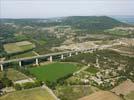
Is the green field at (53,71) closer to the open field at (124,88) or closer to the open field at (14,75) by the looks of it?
the open field at (14,75)

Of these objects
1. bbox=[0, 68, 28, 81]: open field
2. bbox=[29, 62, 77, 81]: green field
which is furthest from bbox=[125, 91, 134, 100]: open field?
bbox=[0, 68, 28, 81]: open field

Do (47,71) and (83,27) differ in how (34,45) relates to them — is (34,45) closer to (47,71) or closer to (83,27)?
(47,71)

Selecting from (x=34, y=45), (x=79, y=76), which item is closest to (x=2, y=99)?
(x=79, y=76)

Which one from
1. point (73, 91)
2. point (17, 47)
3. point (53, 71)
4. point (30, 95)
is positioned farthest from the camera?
point (17, 47)

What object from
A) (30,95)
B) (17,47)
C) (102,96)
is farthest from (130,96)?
(17,47)

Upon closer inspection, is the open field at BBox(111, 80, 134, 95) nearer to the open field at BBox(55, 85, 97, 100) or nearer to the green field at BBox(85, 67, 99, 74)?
the open field at BBox(55, 85, 97, 100)

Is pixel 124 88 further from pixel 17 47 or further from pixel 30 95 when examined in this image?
pixel 17 47
